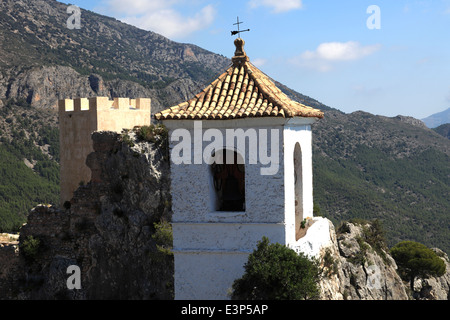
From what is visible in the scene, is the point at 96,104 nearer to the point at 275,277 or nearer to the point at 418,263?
the point at 418,263

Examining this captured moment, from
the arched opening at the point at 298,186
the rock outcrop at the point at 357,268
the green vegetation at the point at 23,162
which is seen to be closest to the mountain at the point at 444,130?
the green vegetation at the point at 23,162

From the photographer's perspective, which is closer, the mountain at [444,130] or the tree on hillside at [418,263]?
the tree on hillside at [418,263]

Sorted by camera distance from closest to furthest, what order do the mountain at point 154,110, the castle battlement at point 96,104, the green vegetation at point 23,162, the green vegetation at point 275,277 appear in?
the green vegetation at point 275,277 < the castle battlement at point 96,104 < the green vegetation at point 23,162 < the mountain at point 154,110

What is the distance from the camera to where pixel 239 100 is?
9328 mm

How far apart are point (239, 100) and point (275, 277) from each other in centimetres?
284

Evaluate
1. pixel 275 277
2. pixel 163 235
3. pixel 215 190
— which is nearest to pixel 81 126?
pixel 163 235

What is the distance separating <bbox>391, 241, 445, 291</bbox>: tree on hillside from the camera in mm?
32531

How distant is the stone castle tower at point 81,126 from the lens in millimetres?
28281

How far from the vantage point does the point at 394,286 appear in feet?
61.9

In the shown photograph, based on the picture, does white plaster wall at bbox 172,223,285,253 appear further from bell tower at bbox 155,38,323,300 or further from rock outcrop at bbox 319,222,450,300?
rock outcrop at bbox 319,222,450,300

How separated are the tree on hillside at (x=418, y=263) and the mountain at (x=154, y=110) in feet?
48.8

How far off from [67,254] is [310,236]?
19.7 m

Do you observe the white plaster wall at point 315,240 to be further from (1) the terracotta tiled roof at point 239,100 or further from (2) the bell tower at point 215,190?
(1) the terracotta tiled roof at point 239,100

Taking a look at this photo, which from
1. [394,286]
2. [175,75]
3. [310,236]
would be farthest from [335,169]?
[310,236]
